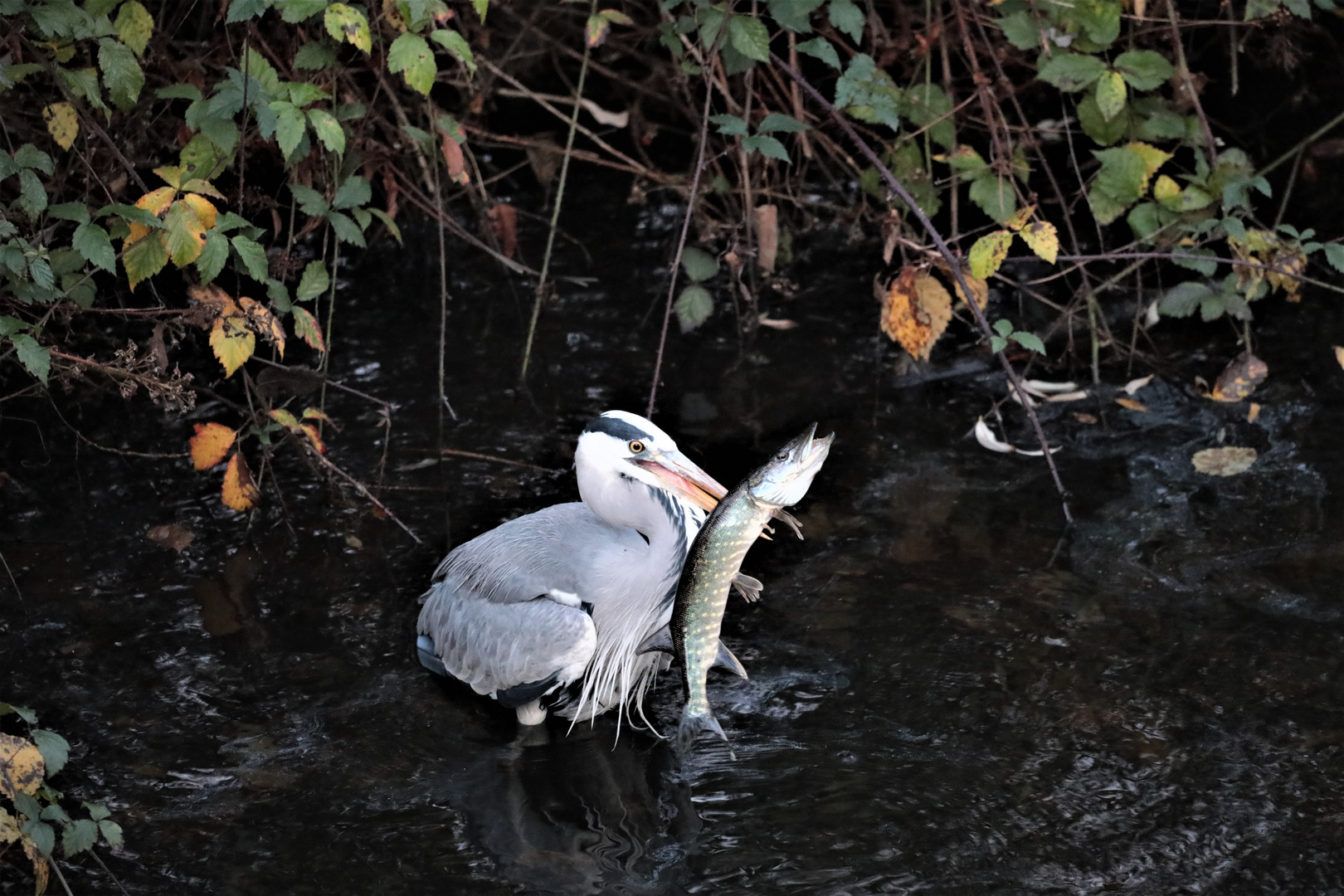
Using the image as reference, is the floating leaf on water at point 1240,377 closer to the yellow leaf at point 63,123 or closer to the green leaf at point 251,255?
the green leaf at point 251,255

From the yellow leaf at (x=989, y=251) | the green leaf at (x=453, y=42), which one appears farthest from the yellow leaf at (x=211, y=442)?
the yellow leaf at (x=989, y=251)

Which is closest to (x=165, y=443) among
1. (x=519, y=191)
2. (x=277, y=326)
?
(x=277, y=326)

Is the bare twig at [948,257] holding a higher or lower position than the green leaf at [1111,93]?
lower

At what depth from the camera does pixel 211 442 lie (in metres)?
4.36

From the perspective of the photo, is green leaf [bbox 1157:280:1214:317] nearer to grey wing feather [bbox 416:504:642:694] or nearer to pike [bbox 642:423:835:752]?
grey wing feather [bbox 416:504:642:694]

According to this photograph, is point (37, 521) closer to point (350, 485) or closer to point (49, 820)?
point (350, 485)

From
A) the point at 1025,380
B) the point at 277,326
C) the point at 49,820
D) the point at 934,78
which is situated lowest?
the point at 49,820

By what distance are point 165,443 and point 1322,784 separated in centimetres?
399

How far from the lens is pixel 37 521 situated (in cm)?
483

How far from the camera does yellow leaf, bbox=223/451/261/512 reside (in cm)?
441

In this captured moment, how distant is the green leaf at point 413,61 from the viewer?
12.7ft

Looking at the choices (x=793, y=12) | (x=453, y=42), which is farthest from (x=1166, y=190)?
(x=453, y=42)

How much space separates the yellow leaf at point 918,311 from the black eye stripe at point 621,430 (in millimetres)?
1524

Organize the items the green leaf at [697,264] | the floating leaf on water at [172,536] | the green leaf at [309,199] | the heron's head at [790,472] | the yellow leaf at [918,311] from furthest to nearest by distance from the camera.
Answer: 1. the green leaf at [697,264]
2. the yellow leaf at [918,311]
3. the floating leaf on water at [172,536]
4. the green leaf at [309,199]
5. the heron's head at [790,472]
